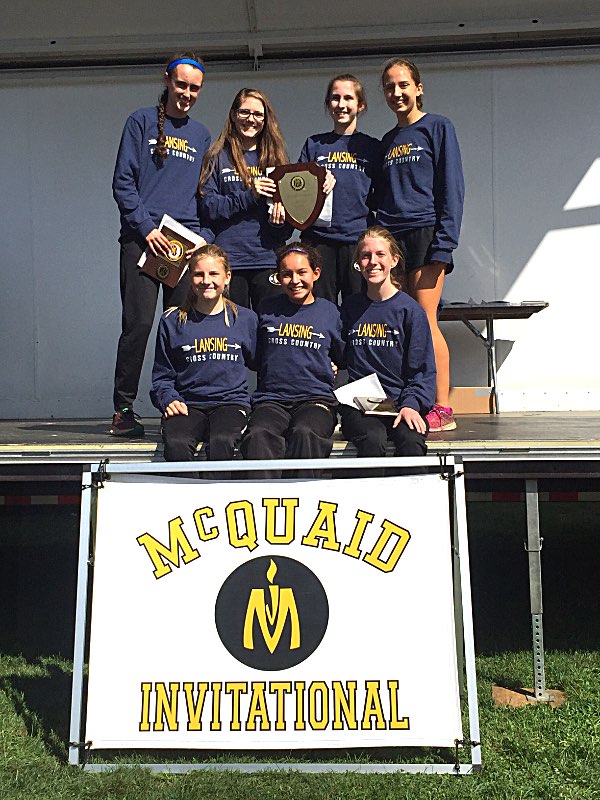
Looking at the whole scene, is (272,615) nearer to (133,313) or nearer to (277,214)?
(133,313)

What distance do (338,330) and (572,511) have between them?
143cm

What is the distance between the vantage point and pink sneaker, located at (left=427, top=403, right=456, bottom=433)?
159 inches

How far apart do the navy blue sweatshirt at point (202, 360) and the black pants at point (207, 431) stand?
8 cm

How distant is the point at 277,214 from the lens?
4.05m

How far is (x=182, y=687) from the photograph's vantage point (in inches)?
104

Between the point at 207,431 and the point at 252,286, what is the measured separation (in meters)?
0.93

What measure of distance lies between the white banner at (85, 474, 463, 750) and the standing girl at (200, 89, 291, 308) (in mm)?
1534

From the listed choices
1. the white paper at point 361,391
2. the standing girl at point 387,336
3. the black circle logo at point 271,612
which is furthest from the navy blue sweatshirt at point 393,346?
the black circle logo at point 271,612

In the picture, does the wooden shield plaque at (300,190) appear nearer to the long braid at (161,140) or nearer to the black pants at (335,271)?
the black pants at (335,271)

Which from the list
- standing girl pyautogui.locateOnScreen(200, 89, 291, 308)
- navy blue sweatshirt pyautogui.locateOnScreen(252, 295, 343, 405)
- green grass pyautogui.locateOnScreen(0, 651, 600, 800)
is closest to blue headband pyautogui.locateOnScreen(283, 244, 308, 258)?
navy blue sweatshirt pyautogui.locateOnScreen(252, 295, 343, 405)

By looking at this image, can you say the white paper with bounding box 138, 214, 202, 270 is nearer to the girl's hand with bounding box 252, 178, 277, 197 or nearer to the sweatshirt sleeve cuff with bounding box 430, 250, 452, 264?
the girl's hand with bounding box 252, 178, 277, 197


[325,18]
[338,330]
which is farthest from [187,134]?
[325,18]

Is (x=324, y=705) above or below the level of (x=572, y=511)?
below

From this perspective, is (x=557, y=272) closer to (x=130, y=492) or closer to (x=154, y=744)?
(x=130, y=492)
